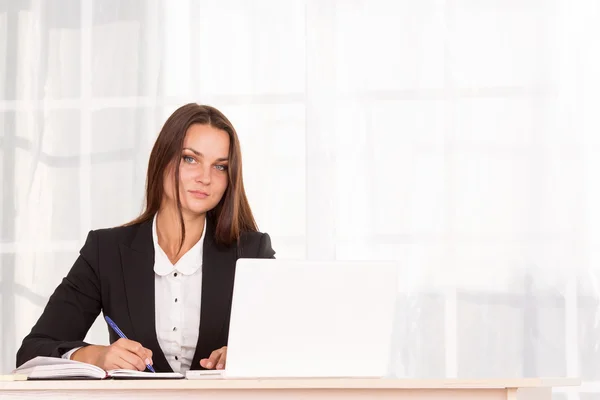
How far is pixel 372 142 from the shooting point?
3.41m

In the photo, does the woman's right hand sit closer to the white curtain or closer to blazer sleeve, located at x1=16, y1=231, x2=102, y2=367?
blazer sleeve, located at x1=16, y1=231, x2=102, y2=367

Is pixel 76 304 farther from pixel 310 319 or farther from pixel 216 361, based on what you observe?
pixel 310 319

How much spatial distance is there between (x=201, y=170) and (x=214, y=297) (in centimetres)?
36

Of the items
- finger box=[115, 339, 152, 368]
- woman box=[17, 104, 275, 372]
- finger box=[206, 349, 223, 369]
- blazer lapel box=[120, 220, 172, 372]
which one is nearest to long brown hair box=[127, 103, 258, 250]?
woman box=[17, 104, 275, 372]

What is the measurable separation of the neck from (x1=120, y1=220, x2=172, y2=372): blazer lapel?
54 millimetres

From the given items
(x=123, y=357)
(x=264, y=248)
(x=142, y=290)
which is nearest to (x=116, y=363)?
(x=123, y=357)

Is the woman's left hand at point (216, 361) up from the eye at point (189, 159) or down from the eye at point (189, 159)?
down

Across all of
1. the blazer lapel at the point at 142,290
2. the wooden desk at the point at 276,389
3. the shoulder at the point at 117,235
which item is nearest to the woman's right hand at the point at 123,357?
Result: the wooden desk at the point at 276,389

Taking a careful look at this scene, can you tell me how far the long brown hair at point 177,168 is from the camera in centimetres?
232

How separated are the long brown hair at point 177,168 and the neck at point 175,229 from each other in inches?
0.6

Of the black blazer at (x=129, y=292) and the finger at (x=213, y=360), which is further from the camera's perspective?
the black blazer at (x=129, y=292)

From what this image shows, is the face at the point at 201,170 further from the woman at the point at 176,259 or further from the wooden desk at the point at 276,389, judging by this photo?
the wooden desk at the point at 276,389

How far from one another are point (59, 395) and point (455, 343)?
224 cm

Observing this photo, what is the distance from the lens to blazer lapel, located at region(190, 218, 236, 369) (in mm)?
→ 2199
